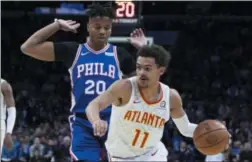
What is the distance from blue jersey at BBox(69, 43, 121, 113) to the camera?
5242 millimetres

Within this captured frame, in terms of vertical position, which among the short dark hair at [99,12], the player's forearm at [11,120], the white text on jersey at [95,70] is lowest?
the player's forearm at [11,120]

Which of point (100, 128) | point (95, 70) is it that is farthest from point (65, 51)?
point (100, 128)

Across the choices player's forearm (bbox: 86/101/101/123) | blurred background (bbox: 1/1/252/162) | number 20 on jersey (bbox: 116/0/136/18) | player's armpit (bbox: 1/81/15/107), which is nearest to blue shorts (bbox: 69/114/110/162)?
player's forearm (bbox: 86/101/101/123)

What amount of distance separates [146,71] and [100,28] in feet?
2.12

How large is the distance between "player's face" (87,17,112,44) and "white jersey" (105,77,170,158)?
0.54 m

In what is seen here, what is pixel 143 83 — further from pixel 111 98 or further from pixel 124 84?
pixel 111 98

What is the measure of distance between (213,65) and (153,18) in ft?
8.00

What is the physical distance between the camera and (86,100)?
523 cm

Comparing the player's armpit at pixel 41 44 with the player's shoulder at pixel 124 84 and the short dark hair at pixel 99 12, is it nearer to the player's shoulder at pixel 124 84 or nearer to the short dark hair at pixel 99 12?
the short dark hair at pixel 99 12

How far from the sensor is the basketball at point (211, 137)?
527cm

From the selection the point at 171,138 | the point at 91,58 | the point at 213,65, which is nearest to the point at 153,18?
the point at 213,65

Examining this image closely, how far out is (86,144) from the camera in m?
5.20

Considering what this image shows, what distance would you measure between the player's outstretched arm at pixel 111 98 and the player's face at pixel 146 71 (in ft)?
0.34

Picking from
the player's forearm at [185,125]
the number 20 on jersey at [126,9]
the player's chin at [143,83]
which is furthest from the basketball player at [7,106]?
the number 20 on jersey at [126,9]
